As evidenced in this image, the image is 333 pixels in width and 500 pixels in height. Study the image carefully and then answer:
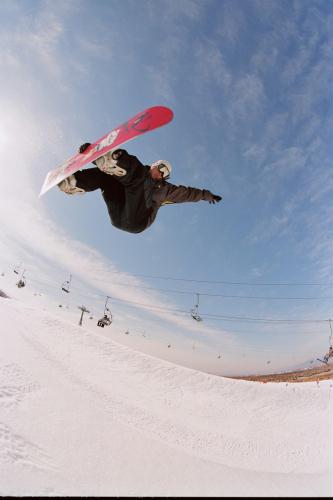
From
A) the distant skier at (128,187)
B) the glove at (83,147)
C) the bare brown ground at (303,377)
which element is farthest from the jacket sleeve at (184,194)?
the bare brown ground at (303,377)

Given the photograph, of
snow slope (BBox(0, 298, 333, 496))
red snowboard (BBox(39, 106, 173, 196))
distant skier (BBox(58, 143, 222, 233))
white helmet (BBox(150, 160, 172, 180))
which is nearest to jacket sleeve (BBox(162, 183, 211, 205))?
distant skier (BBox(58, 143, 222, 233))

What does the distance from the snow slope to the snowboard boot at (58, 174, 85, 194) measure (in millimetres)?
4464

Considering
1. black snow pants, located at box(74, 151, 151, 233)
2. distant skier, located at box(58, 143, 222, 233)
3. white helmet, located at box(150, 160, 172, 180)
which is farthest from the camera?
white helmet, located at box(150, 160, 172, 180)

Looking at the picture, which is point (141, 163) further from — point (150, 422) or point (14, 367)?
point (150, 422)

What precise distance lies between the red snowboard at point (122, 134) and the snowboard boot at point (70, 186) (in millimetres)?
56

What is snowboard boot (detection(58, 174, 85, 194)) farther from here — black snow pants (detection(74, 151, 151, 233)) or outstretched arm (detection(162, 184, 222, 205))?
outstretched arm (detection(162, 184, 222, 205))

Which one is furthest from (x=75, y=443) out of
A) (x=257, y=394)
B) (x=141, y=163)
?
(x=257, y=394)

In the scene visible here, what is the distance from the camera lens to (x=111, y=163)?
3.52 metres

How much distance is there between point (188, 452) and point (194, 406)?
6.06m

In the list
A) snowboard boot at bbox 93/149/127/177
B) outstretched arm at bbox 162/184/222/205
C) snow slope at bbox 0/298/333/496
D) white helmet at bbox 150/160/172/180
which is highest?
outstretched arm at bbox 162/184/222/205

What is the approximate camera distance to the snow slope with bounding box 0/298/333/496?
18.9ft

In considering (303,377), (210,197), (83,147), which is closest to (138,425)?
(210,197)

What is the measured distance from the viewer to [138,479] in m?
6.25

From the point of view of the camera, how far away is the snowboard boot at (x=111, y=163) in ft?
11.5
